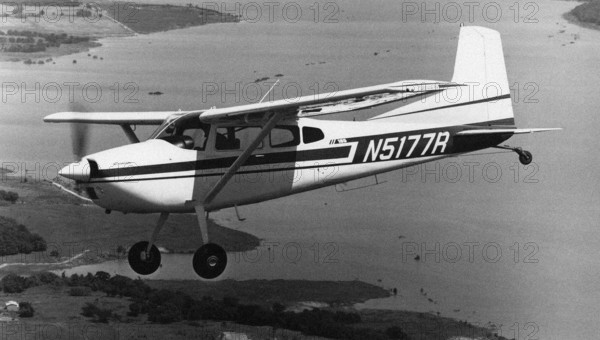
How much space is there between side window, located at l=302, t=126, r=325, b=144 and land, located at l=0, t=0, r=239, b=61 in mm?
30072

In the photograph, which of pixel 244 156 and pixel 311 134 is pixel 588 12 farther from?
pixel 244 156

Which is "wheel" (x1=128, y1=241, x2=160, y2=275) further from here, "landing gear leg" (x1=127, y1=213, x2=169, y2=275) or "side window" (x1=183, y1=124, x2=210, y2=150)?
"side window" (x1=183, y1=124, x2=210, y2=150)

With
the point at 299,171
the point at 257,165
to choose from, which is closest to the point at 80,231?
the point at 299,171

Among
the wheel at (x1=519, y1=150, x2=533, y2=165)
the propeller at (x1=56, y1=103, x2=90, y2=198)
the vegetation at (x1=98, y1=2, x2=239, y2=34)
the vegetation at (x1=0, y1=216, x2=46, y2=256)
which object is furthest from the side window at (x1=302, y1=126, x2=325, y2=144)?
the vegetation at (x1=98, y1=2, x2=239, y2=34)

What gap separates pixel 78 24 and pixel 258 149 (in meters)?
35.7

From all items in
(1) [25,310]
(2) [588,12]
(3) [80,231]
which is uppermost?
(2) [588,12]

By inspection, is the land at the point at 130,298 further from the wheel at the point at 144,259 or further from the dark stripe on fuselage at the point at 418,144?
the dark stripe on fuselage at the point at 418,144

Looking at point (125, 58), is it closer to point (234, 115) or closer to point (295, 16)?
point (295, 16)

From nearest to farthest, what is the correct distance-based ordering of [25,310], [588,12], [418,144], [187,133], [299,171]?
1. [187,133]
2. [299,171]
3. [418,144]
4. [25,310]
5. [588,12]

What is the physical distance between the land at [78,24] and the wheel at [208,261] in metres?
30.9

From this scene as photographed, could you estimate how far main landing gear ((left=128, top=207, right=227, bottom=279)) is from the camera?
1961 centimetres

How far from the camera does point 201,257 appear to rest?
19.7m

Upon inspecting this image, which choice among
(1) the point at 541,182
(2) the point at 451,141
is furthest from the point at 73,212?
(2) the point at 451,141

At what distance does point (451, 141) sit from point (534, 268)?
51.6 feet
